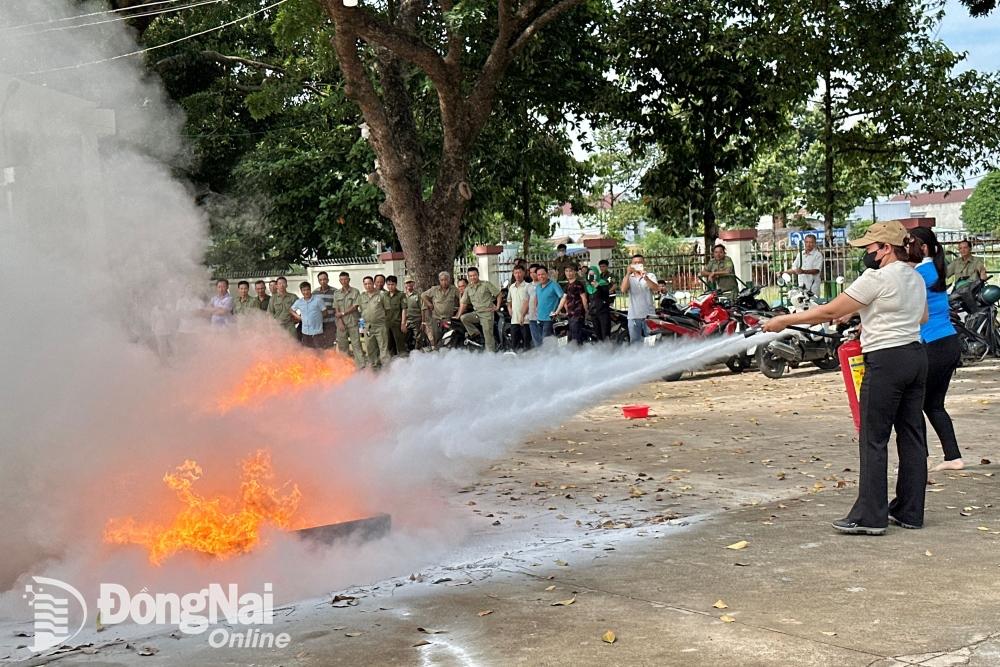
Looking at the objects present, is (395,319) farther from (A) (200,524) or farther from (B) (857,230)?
(B) (857,230)

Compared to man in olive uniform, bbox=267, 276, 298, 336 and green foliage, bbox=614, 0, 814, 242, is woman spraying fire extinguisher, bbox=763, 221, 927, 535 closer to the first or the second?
man in olive uniform, bbox=267, 276, 298, 336

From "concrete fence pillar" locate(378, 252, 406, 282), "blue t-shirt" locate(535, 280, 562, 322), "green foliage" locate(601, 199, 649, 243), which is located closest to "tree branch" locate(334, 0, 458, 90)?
"blue t-shirt" locate(535, 280, 562, 322)

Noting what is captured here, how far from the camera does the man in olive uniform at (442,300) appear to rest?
18.4 metres

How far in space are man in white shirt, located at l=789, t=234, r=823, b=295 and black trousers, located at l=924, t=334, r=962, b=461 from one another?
9.97 metres

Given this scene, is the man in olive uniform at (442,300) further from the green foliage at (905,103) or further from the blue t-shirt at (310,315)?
the green foliage at (905,103)

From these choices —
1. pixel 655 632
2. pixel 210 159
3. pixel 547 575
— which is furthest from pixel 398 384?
Answer: pixel 210 159

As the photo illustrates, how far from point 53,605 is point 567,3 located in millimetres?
13109

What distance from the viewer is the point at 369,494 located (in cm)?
706

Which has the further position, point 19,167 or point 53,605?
point 19,167

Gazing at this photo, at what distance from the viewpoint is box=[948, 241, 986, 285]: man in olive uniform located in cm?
1625

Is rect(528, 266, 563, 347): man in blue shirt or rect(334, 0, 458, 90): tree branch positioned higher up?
rect(334, 0, 458, 90): tree branch

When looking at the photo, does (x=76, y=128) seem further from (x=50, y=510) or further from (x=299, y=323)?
(x=299, y=323)

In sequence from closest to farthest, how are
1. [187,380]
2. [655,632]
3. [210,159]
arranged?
[655,632] < [187,380] < [210,159]

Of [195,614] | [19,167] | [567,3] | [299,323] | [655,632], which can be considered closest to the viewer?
[655,632]
